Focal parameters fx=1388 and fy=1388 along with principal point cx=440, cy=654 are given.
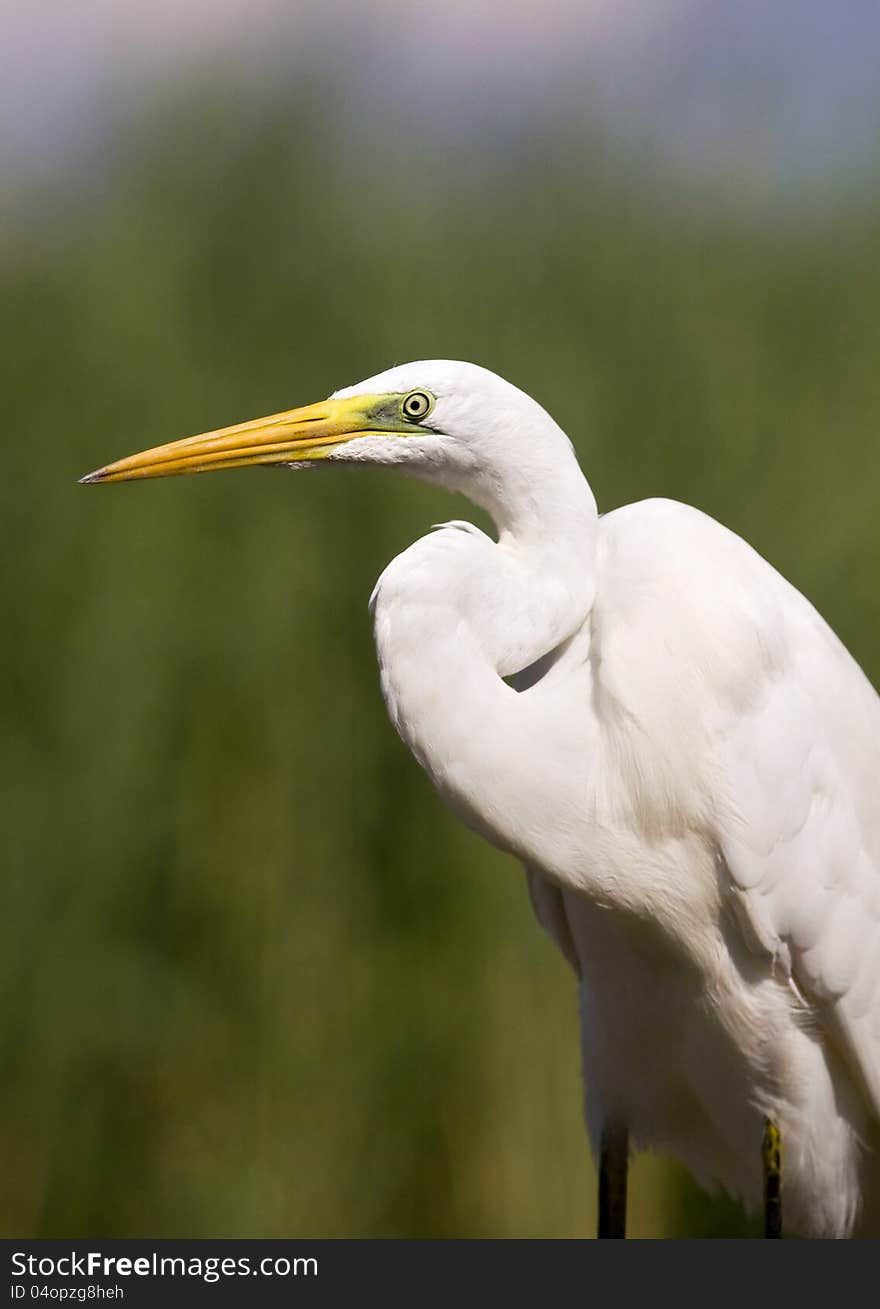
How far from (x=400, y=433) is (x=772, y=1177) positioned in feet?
2.56

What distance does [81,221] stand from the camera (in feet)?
6.32

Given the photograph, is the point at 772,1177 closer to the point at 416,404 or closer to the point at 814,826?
the point at 814,826

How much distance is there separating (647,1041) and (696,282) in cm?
115

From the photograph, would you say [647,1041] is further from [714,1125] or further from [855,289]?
[855,289]

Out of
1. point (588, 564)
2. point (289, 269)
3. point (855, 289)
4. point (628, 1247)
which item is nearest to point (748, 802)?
point (588, 564)

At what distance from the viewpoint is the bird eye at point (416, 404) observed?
1068mm

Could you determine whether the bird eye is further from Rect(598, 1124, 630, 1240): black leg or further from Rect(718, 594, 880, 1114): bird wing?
Rect(598, 1124, 630, 1240): black leg

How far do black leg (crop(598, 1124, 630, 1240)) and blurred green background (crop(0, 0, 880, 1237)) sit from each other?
0.27 metres

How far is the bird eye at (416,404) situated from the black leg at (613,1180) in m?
0.82

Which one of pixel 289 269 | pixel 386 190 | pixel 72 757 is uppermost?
pixel 386 190

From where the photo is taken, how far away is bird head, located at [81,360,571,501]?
106 centimetres

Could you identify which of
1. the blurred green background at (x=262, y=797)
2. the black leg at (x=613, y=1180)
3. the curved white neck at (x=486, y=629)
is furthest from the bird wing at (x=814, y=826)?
the blurred green background at (x=262, y=797)

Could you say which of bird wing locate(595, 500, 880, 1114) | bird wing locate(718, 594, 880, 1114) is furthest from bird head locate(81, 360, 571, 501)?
bird wing locate(718, 594, 880, 1114)

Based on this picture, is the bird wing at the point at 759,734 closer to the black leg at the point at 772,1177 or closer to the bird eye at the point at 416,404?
the black leg at the point at 772,1177
